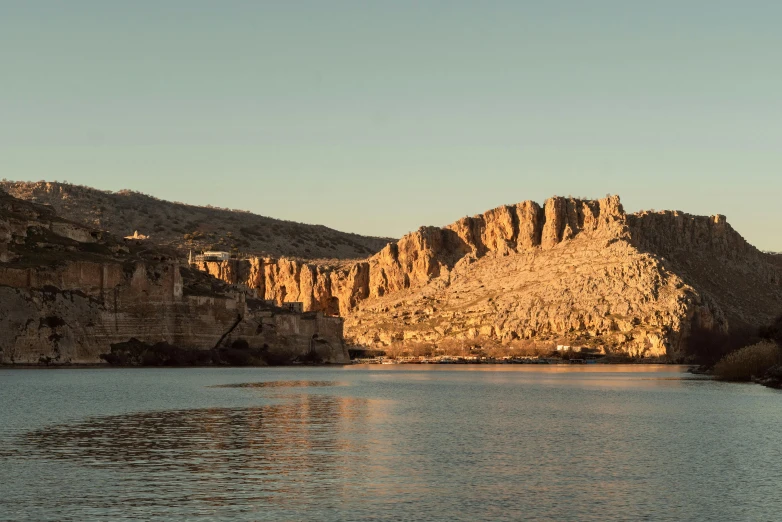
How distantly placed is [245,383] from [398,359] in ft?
340

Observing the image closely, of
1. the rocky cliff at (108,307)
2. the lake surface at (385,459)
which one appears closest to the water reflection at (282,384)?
the lake surface at (385,459)

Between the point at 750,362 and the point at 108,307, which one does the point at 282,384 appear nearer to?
the point at 108,307

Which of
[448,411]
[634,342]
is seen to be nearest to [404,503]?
[448,411]

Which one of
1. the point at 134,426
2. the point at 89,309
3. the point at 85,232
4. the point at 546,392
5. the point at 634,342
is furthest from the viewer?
the point at 634,342

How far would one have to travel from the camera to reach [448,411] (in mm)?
58656

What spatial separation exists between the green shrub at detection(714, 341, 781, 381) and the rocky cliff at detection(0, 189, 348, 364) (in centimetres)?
6653

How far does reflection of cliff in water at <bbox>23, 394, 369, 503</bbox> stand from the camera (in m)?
31.0

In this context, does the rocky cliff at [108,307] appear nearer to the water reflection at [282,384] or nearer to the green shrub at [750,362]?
the water reflection at [282,384]

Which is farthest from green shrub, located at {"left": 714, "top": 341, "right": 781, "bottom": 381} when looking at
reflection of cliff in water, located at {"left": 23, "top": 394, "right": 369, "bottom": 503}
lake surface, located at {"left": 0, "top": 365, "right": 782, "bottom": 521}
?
reflection of cliff in water, located at {"left": 23, "top": 394, "right": 369, "bottom": 503}

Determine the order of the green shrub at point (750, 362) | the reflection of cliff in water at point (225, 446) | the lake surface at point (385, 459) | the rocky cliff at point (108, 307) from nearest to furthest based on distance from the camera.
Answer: the lake surface at point (385, 459) < the reflection of cliff in water at point (225, 446) < the green shrub at point (750, 362) < the rocky cliff at point (108, 307)

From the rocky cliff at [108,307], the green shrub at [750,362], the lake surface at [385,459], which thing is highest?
the rocky cliff at [108,307]

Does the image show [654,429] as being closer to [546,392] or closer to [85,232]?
[546,392]

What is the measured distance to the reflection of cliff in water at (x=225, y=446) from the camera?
3100cm

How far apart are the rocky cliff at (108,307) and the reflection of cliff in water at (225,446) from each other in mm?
59727
